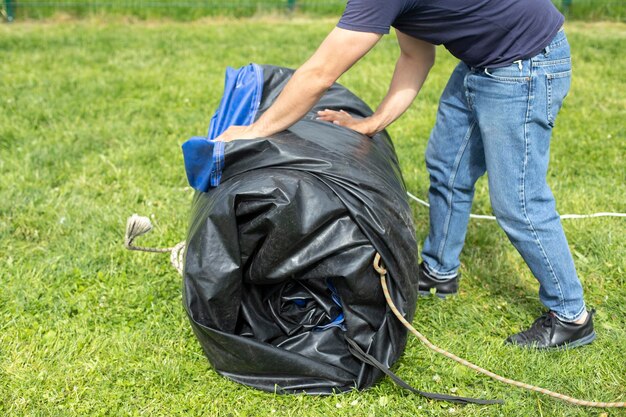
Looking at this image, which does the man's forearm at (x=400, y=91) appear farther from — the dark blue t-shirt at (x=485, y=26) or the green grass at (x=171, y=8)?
the green grass at (x=171, y=8)

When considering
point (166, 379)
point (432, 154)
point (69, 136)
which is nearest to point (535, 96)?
point (432, 154)

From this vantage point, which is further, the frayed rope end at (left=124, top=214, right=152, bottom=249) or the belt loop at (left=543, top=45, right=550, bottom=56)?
the frayed rope end at (left=124, top=214, right=152, bottom=249)

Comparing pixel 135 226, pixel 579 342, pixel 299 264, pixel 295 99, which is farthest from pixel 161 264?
pixel 579 342

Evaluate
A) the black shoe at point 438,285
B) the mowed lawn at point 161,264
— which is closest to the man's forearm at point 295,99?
the mowed lawn at point 161,264

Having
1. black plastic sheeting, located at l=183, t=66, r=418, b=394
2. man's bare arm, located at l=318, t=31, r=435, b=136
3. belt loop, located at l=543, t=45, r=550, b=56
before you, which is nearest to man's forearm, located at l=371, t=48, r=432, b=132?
man's bare arm, located at l=318, t=31, r=435, b=136

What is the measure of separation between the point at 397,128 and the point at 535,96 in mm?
3075

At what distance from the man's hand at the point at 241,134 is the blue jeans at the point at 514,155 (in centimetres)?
88

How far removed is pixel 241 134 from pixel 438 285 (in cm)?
133

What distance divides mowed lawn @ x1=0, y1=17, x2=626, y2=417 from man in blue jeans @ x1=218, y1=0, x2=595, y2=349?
388 mm

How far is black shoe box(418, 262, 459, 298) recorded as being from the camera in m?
3.60

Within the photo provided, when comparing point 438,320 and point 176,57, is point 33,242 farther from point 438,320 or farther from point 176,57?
point 176,57

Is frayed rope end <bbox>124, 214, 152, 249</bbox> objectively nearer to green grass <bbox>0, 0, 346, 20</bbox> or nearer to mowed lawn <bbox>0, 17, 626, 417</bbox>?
mowed lawn <bbox>0, 17, 626, 417</bbox>

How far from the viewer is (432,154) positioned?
11.1 ft

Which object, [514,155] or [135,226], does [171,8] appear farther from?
[514,155]
